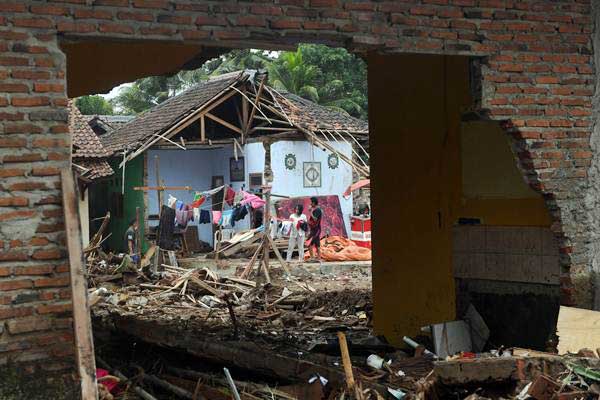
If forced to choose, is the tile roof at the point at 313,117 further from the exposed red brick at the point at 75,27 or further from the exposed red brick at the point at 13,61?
the exposed red brick at the point at 13,61

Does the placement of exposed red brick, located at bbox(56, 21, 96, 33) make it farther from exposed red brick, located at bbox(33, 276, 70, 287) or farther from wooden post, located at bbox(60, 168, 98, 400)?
exposed red brick, located at bbox(33, 276, 70, 287)

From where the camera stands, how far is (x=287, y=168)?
99.2 ft

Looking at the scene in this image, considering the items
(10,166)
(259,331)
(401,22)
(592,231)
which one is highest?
(401,22)

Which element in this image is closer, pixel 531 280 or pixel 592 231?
pixel 592 231

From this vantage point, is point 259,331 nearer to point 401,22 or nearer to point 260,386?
point 260,386

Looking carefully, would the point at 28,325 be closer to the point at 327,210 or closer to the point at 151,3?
the point at 151,3

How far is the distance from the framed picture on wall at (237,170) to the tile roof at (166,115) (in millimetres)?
2704

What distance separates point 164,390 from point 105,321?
318 cm

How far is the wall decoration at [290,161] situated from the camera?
30.2m

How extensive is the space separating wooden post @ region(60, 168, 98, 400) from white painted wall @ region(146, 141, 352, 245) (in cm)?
2337

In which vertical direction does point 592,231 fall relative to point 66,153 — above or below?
below

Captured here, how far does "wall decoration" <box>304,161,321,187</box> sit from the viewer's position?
30.7m

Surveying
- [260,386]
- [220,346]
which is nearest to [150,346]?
[220,346]

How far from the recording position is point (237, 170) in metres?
31.5
